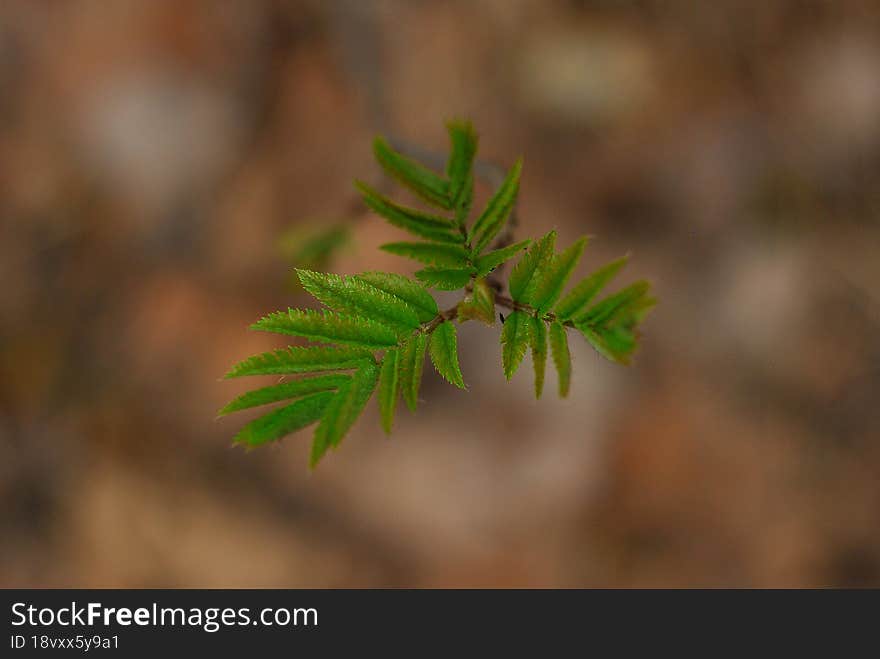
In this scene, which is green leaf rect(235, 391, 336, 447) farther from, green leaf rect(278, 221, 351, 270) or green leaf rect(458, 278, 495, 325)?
green leaf rect(278, 221, 351, 270)

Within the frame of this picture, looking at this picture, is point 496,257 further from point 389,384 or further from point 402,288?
point 389,384

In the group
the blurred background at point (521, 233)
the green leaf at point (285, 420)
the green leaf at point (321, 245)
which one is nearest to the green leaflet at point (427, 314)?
the green leaf at point (285, 420)

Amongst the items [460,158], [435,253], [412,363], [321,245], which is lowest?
[412,363]

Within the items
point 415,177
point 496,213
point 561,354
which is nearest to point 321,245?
point 415,177

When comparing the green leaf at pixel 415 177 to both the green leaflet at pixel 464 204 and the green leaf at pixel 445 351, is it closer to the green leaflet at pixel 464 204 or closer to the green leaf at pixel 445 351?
the green leaflet at pixel 464 204

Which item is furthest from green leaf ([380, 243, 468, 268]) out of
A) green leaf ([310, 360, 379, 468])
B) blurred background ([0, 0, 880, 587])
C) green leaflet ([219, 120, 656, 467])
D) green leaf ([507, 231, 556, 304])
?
blurred background ([0, 0, 880, 587])
